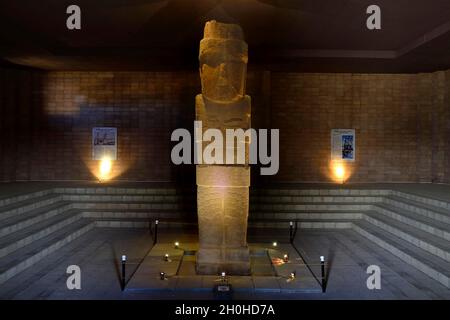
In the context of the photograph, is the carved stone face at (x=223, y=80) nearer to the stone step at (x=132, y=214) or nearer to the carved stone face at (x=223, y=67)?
the carved stone face at (x=223, y=67)

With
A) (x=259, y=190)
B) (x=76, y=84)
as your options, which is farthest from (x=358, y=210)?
(x=76, y=84)

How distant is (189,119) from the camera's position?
14.3 m

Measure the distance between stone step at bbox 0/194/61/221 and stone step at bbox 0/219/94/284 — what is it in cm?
93

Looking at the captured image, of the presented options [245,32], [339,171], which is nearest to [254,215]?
[245,32]

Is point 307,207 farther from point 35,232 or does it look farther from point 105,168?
point 105,168

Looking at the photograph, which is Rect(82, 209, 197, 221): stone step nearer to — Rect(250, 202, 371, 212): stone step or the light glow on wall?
Rect(250, 202, 371, 212): stone step

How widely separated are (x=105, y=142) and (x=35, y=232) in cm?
646

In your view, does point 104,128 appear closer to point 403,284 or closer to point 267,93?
point 267,93

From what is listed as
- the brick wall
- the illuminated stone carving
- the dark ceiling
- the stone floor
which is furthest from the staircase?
the dark ceiling

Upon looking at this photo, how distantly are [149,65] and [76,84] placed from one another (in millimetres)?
2983

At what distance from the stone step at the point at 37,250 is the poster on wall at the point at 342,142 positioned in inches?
336

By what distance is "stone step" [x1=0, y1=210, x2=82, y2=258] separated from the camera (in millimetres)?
7141

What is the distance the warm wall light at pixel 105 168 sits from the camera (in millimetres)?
14250

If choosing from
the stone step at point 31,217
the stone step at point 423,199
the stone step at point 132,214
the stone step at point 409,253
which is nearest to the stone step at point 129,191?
the stone step at point 31,217
